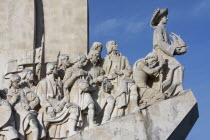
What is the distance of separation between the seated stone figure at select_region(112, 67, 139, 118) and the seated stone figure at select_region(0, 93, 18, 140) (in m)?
2.10

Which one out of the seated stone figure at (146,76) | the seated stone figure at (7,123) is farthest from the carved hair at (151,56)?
the seated stone figure at (7,123)

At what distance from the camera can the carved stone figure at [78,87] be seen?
1391 centimetres

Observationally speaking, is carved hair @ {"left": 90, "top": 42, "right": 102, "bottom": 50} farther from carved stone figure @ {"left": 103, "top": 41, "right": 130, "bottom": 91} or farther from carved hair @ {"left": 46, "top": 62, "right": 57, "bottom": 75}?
carved hair @ {"left": 46, "top": 62, "right": 57, "bottom": 75}

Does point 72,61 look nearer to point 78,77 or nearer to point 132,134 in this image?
point 78,77

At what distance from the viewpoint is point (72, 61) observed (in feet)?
49.2

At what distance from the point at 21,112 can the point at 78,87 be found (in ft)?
4.55

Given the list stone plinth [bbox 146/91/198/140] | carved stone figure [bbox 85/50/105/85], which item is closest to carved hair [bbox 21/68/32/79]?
carved stone figure [bbox 85/50/105/85]

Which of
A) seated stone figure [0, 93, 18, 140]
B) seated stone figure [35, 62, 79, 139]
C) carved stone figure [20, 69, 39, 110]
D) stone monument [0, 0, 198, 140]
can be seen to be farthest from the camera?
carved stone figure [20, 69, 39, 110]

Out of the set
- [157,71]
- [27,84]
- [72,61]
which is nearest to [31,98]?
[27,84]

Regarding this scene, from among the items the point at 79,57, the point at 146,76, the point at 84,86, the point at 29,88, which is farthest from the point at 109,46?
the point at 29,88

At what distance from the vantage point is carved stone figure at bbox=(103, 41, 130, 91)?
48.8 feet

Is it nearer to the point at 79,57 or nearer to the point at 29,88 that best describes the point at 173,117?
the point at 79,57

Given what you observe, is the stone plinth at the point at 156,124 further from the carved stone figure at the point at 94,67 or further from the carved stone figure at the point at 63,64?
the carved stone figure at the point at 63,64

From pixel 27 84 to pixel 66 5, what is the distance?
2.59 metres
